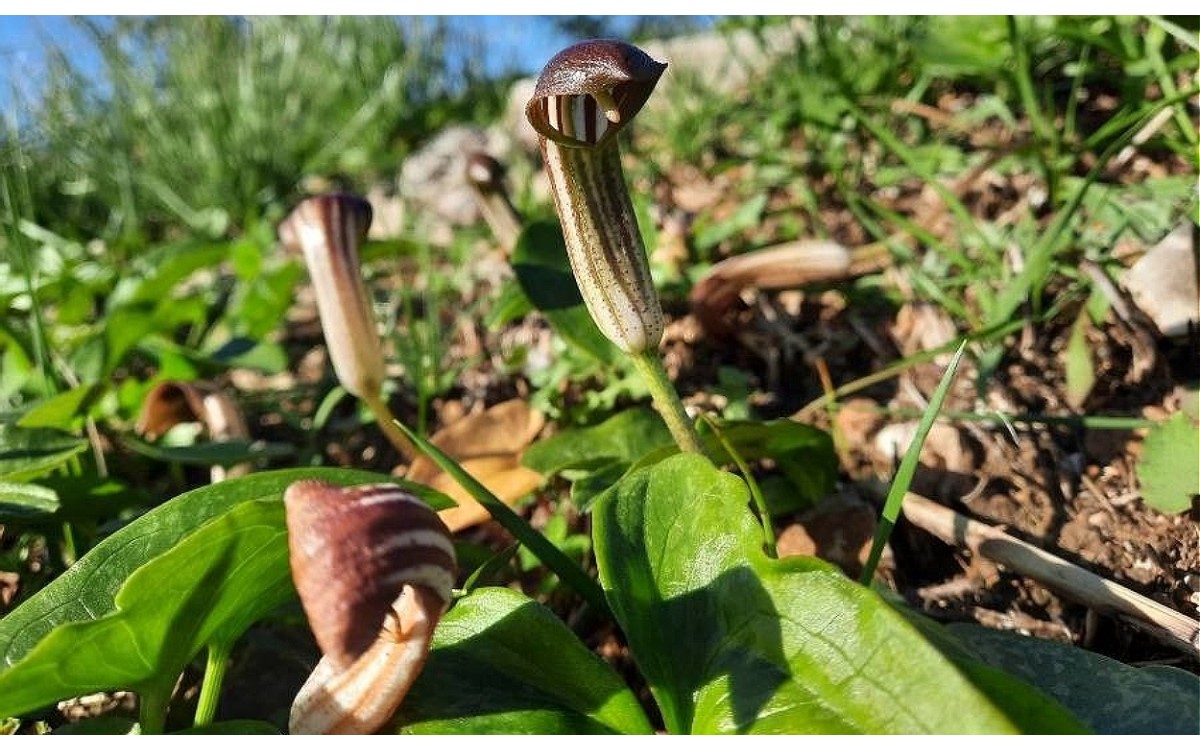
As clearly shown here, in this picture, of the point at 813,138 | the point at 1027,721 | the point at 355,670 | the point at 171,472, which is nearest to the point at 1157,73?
the point at 813,138

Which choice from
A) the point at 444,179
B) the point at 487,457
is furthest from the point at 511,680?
the point at 444,179

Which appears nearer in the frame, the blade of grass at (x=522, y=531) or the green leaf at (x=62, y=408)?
the blade of grass at (x=522, y=531)

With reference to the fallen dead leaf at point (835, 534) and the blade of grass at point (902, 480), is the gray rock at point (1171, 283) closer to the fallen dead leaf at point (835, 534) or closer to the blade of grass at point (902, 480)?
the fallen dead leaf at point (835, 534)

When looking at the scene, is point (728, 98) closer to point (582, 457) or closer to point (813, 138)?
point (813, 138)

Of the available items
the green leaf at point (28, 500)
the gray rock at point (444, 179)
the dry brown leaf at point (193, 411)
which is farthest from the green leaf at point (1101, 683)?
the gray rock at point (444, 179)

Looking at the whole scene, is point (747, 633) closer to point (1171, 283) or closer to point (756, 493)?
point (756, 493)

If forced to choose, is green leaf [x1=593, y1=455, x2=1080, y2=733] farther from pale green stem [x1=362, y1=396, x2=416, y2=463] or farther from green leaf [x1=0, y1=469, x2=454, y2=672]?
pale green stem [x1=362, y1=396, x2=416, y2=463]
